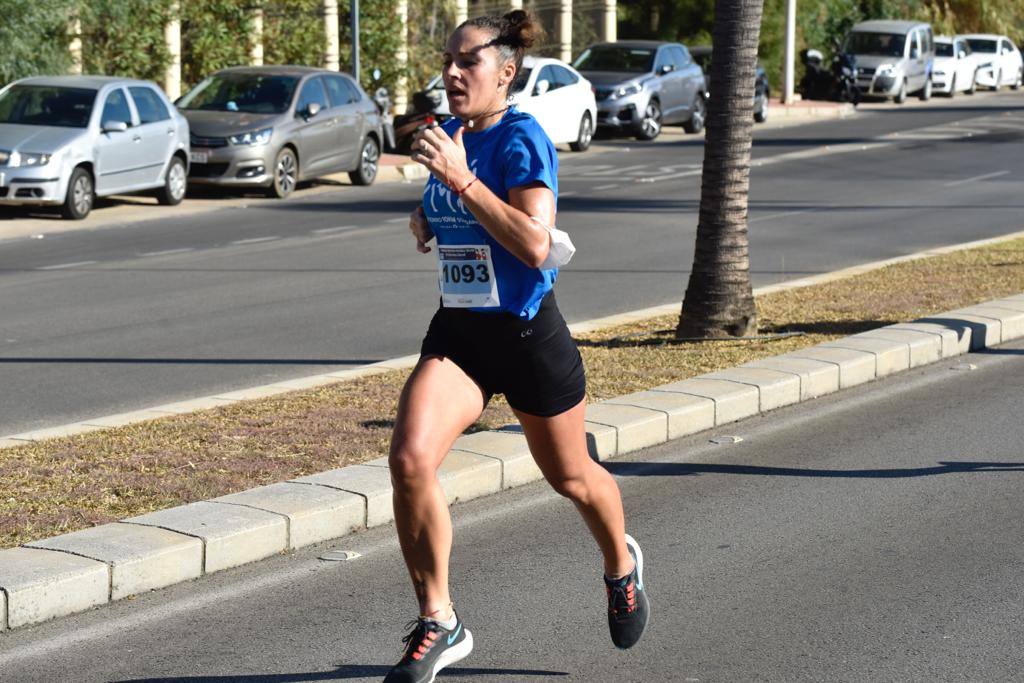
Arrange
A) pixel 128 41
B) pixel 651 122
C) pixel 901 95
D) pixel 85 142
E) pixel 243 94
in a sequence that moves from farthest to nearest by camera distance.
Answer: pixel 901 95
pixel 651 122
pixel 128 41
pixel 243 94
pixel 85 142

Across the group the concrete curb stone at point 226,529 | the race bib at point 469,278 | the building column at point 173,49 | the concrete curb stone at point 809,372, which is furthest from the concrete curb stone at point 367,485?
the building column at point 173,49

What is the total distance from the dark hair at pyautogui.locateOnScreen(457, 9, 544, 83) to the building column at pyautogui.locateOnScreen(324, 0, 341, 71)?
27809 mm

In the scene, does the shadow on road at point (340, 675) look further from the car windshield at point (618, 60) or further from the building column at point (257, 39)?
the car windshield at point (618, 60)

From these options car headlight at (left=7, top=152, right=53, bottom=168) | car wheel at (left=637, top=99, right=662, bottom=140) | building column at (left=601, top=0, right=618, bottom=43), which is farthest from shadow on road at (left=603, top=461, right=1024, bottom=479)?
A: building column at (left=601, top=0, right=618, bottom=43)

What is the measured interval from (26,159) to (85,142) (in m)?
0.79

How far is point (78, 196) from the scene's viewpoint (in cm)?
1958

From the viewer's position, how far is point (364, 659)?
5.09 meters

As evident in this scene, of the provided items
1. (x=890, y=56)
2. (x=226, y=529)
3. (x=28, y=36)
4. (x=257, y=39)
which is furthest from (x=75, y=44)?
(x=890, y=56)

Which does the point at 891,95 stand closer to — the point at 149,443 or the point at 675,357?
the point at 675,357

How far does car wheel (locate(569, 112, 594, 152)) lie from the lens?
30.0 meters

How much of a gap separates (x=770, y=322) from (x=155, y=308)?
4661mm

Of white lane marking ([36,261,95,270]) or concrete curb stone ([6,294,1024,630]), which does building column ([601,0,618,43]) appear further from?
concrete curb stone ([6,294,1024,630])

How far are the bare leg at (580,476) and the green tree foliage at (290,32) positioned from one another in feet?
88.7

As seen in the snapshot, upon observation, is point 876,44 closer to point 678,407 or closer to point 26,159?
point 26,159
